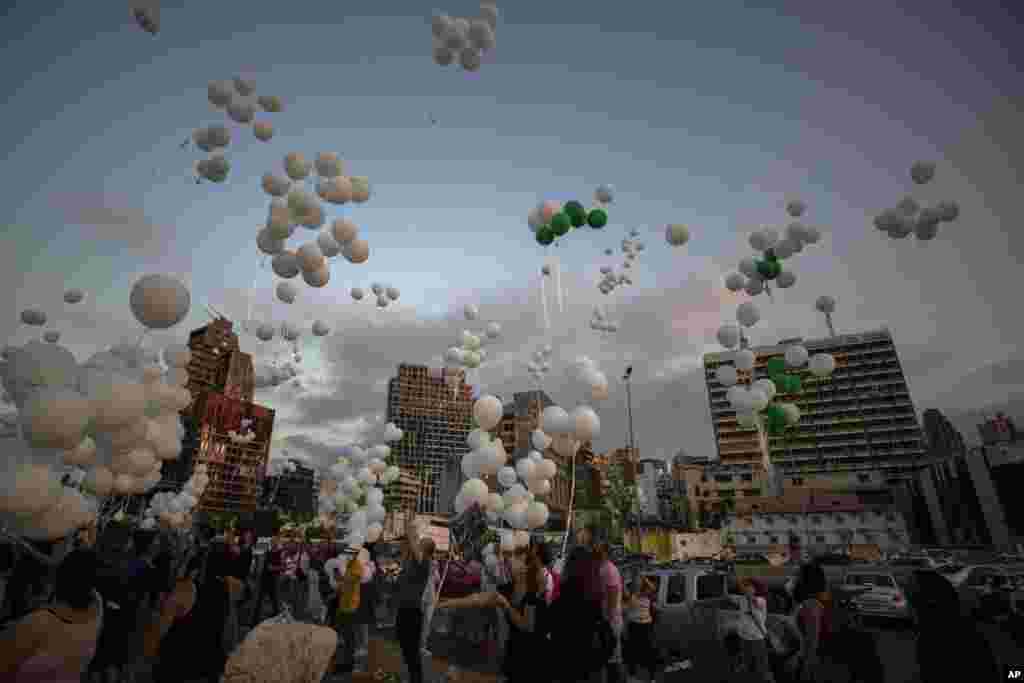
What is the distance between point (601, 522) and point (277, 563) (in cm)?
5135

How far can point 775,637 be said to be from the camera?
4973mm

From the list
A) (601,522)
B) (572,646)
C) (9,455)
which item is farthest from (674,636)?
(601,522)

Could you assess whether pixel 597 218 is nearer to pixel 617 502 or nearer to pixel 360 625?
pixel 360 625

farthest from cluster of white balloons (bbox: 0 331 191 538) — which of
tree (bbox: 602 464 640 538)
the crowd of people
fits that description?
tree (bbox: 602 464 640 538)

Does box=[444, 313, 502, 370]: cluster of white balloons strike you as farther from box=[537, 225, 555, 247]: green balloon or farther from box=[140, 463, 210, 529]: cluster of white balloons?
box=[140, 463, 210, 529]: cluster of white balloons

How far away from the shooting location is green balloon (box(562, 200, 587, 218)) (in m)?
8.02

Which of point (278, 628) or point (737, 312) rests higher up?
point (737, 312)

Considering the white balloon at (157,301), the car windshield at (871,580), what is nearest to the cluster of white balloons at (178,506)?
the white balloon at (157,301)

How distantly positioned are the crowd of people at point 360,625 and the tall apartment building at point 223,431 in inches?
3555

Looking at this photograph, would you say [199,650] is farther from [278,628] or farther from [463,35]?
[463,35]

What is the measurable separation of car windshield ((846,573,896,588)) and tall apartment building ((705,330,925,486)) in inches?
2895

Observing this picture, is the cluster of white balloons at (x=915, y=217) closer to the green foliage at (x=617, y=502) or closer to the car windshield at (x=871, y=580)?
the car windshield at (x=871, y=580)

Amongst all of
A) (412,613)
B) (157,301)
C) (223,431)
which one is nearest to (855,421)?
(412,613)

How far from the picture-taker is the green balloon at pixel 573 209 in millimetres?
8023
